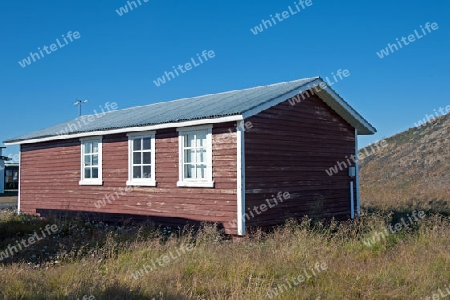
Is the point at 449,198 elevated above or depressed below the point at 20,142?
below

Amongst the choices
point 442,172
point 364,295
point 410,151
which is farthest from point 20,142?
point 410,151

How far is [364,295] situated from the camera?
6.14 metres

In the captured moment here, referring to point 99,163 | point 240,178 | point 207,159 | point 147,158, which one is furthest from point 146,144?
point 240,178

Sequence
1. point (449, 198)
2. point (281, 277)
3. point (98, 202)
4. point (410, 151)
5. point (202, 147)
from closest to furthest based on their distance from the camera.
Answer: point (281, 277) < point (202, 147) < point (98, 202) < point (449, 198) < point (410, 151)

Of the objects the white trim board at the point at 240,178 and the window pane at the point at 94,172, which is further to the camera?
the window pane at the point at 94,172

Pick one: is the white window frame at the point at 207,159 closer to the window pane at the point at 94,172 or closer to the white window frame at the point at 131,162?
the white window frame at the point at 131,162

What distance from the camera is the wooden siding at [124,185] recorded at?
11570mm

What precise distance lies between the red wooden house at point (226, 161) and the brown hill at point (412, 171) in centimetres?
520

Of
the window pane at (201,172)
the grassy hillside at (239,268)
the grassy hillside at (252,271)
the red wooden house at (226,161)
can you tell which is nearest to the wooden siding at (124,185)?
the red wooden house at (226,161)

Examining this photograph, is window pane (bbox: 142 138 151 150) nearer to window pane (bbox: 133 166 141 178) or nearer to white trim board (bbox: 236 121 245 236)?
window pane (bbox: 133 166 141 178)

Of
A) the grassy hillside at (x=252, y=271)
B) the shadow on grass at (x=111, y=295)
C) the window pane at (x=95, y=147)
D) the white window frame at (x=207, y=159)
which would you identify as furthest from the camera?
the window pane at (x=95, y=147)

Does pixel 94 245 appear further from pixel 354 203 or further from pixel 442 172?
pixel 442 172

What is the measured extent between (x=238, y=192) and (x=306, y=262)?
3833 millimetres

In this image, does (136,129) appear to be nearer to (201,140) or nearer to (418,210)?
(201,140)
